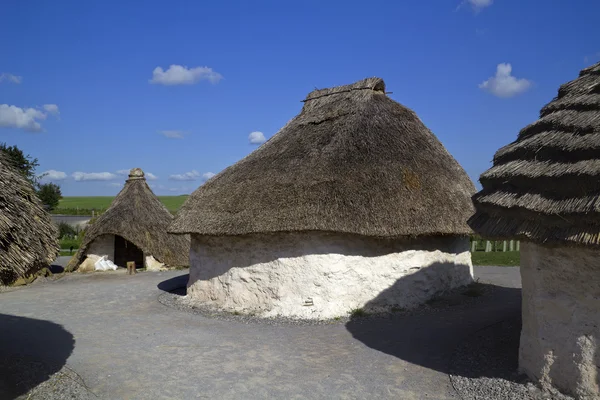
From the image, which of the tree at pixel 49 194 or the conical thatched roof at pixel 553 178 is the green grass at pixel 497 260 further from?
the tree at pixel 49 194

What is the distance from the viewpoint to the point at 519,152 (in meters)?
7.26

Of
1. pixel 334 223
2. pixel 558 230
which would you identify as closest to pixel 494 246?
pixel 334 223

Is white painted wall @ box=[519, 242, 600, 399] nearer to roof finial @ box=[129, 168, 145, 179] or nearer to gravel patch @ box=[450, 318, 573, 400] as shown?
gravel patch @ box=[450, 318, 573, 400]

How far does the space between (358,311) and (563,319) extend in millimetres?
5745

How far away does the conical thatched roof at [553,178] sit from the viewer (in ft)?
18.7

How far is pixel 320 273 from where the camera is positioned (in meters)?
11.3

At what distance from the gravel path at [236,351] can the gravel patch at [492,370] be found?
2.3 inches

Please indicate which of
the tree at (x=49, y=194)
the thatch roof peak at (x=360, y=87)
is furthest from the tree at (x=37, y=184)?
the thatch roof peak at (x=360, y=87)

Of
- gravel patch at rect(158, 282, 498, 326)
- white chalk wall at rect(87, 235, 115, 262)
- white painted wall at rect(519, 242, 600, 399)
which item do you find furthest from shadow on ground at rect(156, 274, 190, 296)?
white painted wall at rect(519, 242, 600, 399)

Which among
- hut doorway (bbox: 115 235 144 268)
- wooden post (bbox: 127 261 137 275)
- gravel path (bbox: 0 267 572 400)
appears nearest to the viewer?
gravel path (bbox: 0 267 572 400)

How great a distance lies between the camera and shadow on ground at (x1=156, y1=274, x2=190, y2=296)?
51.1 ft

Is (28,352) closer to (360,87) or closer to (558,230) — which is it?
(558,230)

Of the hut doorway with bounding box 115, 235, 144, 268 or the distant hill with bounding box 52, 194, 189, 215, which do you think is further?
the distant hill with bounding box 52, 194, 189, 215

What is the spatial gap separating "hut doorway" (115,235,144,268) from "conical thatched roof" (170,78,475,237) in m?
9.24
